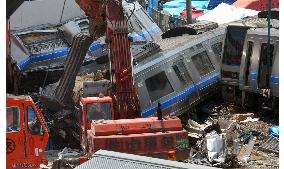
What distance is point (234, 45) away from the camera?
17.5 meters

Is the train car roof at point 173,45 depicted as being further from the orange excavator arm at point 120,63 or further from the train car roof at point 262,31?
the orange excavator arm at point 120,63

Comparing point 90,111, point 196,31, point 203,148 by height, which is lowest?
point 203,148

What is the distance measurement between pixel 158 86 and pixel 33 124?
4766 mm

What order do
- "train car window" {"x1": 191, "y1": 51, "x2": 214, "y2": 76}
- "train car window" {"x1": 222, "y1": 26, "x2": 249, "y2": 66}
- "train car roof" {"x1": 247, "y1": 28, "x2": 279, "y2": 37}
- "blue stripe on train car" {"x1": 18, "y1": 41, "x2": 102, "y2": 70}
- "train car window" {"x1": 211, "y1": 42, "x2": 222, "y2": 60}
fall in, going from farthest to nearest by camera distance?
"blue stripe on train car" {"x1": 18, "y1": 41, "x2": 102, "y2": 70}, "train car window" {"x1": 211, "y1": 42, "x2": 222, "y2": 60}, "train car window" {"x1": 191, "y1": 51, "x2": 214, "y2": 76}, "train car window" {"x1": 222, "y1": 26, "x2": 249, "y2": 66}, "train car roof" {"x1": 247, "y1": 28, "x2": 279, "y2": 37}

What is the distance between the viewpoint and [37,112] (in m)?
12.7

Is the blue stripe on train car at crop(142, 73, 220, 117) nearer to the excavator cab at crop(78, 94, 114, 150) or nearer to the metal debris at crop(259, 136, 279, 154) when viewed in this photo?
the excavator cab at crop(78, 94, 114, 150)

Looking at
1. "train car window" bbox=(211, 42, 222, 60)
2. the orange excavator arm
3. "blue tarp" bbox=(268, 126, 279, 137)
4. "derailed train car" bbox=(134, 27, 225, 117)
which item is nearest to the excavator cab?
the orange excavator arm

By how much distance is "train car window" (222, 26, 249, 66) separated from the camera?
17.4 m

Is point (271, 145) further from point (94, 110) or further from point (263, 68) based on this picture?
point (94, 110)

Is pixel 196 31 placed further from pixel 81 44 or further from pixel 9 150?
pixel 9 150

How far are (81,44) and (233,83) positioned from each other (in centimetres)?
471

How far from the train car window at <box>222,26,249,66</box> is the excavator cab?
531 centimetres

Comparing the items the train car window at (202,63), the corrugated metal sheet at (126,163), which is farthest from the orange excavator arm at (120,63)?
the corrugated metal sheet at (126,163)
